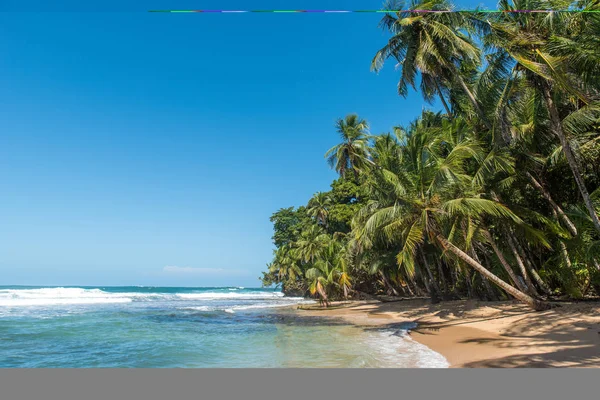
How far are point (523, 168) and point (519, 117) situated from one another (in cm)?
188

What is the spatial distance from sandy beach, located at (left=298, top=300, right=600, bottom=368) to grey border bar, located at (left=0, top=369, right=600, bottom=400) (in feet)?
3.97

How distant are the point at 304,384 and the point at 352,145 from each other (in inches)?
1100

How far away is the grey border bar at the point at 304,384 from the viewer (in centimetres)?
550

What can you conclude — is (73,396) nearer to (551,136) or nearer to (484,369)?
(484,369)

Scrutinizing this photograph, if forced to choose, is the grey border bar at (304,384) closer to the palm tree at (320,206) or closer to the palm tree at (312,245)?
the palm tree at (312,245)

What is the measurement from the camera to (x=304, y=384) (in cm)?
624

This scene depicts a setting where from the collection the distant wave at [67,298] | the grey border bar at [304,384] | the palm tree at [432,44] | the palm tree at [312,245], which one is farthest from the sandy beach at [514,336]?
the distant wave at [67,298]

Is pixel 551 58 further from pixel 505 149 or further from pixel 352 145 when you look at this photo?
pixel 352 145

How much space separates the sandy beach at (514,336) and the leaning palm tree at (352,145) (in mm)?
18341

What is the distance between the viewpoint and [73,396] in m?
5.54

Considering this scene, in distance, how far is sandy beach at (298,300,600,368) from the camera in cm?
777

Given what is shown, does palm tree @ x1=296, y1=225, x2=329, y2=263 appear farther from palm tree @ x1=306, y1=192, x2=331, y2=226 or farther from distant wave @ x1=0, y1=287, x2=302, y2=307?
distant wave @ x1=0, y1=287, x2=302, y2=307

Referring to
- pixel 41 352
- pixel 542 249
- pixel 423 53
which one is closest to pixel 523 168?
pixel 542 249

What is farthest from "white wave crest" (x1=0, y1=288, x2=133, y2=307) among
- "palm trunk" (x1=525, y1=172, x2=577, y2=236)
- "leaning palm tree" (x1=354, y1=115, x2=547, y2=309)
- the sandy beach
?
"palm trunk" (x1=525, y1=172, x2=577, y2=236)
